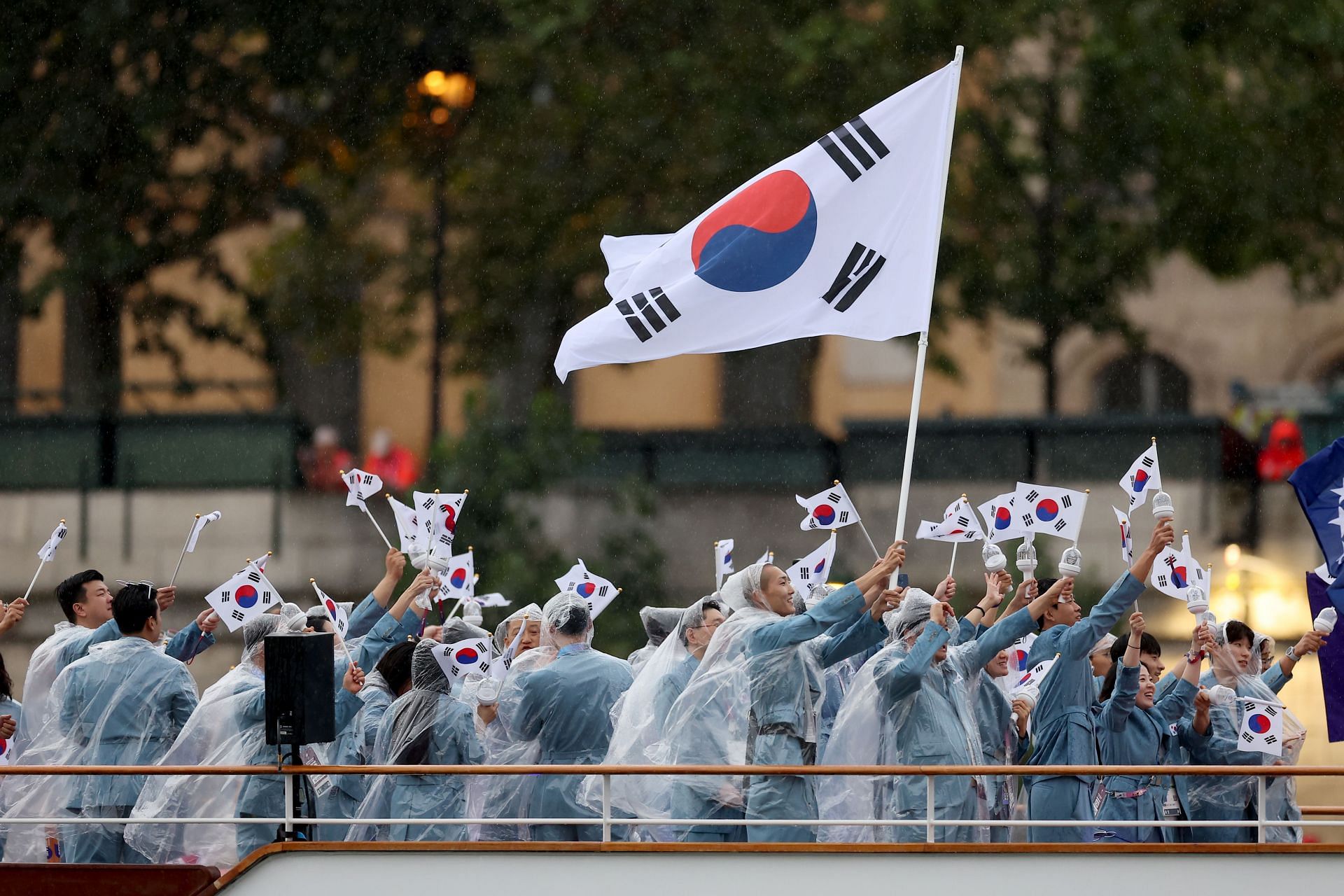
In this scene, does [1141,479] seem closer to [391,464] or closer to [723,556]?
[723,556]

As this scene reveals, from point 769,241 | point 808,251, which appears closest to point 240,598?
point 769,241

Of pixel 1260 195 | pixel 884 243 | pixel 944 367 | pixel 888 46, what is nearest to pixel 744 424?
pixel 944 367

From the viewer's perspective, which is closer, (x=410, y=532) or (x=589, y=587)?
(x=410, y=532)

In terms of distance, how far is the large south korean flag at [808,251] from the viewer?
23.1ft

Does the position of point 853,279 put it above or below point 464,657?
above

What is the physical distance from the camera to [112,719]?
23.7ft

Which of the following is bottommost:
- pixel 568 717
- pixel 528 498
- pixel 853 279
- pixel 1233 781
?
pixel 1233 781

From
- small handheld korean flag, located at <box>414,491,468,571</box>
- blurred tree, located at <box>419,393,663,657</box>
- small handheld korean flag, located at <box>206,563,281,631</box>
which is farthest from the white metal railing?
blurred tree, located at <box>419,393,663,657</box>

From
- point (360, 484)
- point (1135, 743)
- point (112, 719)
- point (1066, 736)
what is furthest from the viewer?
point (360, 484)

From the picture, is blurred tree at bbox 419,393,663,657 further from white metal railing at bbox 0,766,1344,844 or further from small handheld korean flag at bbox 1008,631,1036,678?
white metal railing at bbox 0,766,1344,844

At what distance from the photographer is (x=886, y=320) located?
6977 mm

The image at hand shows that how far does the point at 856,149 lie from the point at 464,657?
8.19 feet

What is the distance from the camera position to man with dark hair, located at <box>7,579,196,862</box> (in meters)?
7.21

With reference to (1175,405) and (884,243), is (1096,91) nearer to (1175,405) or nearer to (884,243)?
(1175,405)
